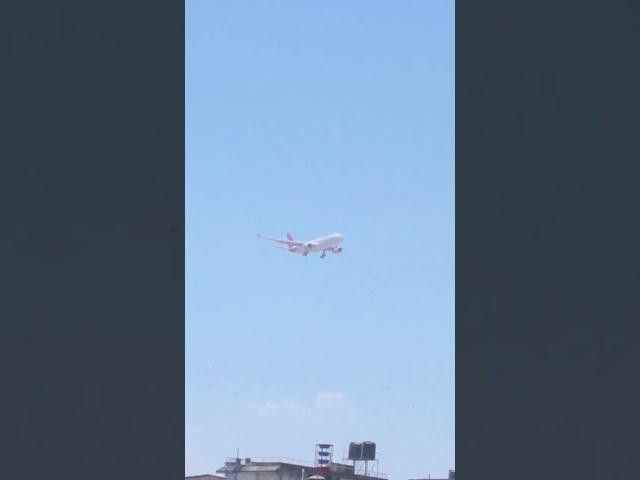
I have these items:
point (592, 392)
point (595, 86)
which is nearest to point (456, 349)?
point (592, 392)

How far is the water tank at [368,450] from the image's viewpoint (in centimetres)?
2816

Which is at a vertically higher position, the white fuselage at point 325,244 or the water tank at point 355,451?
the white fuselage at point 325,244

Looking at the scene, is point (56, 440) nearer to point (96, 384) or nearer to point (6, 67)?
point (96, 384)

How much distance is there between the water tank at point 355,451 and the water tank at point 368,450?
14 cm

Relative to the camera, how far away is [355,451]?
2877cm

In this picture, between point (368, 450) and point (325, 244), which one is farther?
point (325, 244)

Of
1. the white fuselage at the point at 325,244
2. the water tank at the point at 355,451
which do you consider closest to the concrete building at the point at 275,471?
the water tank at the point at 355,451

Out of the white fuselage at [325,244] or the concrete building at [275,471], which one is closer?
the concrete building at [275,471]

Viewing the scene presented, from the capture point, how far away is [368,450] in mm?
28609

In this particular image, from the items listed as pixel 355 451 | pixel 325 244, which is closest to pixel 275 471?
pixel 355 451

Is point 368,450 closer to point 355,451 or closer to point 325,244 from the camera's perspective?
point 355,451

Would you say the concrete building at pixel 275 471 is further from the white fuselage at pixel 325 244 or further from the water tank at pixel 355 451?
the white fuselage at pixel 325 244

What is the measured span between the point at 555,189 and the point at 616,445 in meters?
0.90

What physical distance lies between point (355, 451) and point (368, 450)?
37 cm
